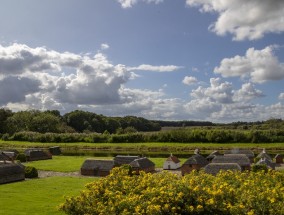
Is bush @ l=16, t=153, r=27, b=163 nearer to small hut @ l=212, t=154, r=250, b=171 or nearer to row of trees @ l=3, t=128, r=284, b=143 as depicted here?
small hut @ l=212, t=154, r=250, b=171

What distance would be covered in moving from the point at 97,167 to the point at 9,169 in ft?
39.4

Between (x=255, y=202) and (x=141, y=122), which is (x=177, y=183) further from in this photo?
(x=141, y=122)

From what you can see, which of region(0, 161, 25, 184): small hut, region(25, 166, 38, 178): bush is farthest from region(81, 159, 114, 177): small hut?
region(0, 161, 25, 184): small hut

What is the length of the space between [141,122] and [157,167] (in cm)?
13932

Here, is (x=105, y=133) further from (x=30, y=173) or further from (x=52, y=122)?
(x=30, y=173)

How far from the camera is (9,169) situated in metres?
45.0

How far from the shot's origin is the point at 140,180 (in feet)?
62.6

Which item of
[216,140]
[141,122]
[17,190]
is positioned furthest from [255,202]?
[141,122]

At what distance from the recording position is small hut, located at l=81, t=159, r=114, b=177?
51575mm

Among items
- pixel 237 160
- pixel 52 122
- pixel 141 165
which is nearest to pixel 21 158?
pixel 141 165

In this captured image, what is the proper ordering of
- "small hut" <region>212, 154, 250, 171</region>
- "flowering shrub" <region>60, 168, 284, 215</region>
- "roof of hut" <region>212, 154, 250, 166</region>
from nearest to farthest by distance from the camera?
"flowering shrub" <region>60, 168, 284, 215</region> → "small hut" <region>212, 154, 250, 171</region> → "roof of hut" <region>212, 154, 250, 166</region>

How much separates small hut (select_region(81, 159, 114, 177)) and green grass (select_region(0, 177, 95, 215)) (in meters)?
5.58

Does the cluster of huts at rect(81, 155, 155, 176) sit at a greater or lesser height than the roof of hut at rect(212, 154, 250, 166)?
lesser

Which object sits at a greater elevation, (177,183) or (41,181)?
(177,183)
